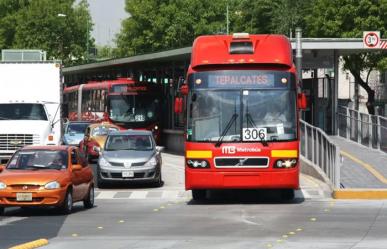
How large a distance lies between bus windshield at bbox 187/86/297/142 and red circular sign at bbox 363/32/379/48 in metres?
14.2

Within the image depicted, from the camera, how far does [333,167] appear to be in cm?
2400

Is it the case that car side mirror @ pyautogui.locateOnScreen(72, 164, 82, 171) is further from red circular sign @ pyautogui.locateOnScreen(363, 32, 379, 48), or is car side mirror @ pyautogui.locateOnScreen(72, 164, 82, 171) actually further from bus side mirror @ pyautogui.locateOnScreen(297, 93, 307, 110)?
red circular sign @ pyautogui.locateOnScreen(363, 32, 379, 48)

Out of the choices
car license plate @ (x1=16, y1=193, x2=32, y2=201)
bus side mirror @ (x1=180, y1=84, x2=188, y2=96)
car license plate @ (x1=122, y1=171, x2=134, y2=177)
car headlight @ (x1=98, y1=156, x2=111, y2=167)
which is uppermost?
bus side mirror @ (x1=180, y1=84, x2=188, y2=96)

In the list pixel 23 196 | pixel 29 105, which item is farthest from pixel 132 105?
pixel 23 196

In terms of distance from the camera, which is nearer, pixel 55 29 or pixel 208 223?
pixel 208 223

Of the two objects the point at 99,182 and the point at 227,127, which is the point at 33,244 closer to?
the point at 227,127

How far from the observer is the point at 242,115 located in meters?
21.4

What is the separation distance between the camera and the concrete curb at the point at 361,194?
22.5m

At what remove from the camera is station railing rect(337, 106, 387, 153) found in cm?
3247

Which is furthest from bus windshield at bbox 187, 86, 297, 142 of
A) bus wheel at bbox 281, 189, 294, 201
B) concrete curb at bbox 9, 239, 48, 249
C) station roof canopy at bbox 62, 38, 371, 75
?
station roof canopy at bbox 62, 38, 371, 75

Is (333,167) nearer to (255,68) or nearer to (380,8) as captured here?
(255,68)

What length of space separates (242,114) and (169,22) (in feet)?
189

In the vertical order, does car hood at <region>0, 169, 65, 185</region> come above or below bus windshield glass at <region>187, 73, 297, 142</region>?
below

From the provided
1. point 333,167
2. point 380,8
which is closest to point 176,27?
point 380,8
